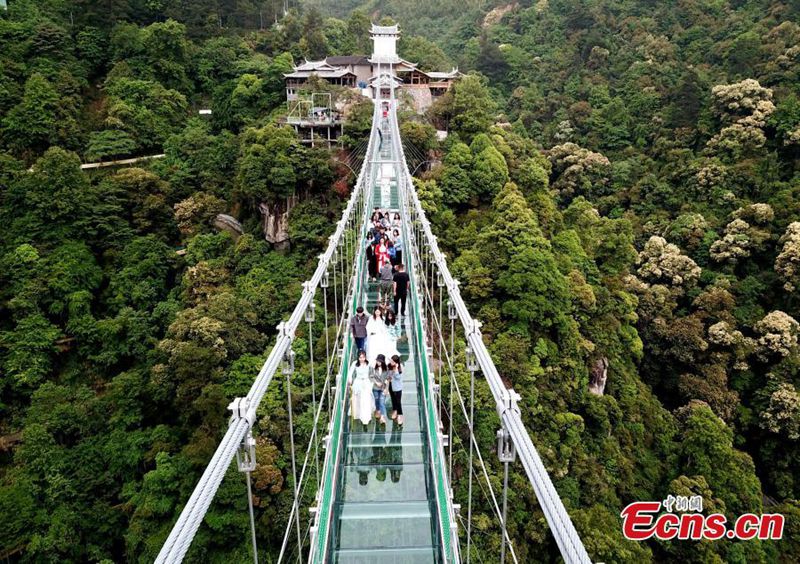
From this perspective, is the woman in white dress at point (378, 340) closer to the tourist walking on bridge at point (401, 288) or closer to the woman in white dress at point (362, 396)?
the woman in white dress at point (362, 396)

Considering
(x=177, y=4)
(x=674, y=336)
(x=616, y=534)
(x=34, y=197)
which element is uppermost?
(x=177, y=4)

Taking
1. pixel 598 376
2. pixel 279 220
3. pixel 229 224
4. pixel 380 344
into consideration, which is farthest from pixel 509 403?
pixel 229 224

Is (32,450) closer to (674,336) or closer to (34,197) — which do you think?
(34,197)

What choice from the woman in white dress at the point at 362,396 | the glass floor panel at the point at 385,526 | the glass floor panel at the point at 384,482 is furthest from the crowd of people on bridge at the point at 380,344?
the glass floor panel at the point at 385,526

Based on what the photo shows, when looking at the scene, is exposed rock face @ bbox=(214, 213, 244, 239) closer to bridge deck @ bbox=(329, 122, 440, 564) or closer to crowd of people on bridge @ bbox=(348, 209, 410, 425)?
crowd of people on bridge @ bbox=(348, 209, 410, 425)

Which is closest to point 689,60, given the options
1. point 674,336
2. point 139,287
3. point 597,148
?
point 597,148

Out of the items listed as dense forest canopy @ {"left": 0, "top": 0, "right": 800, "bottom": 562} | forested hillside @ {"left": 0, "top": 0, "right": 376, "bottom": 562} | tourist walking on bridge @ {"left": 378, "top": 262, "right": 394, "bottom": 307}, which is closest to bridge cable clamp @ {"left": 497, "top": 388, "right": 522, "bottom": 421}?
tourist walking on bridge @ {"left": 378, "top": 262, "right": 394, "bottom": 307}

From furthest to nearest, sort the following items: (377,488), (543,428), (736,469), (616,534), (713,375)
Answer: (713,375)
(736,469)
(543,428)
(616,534)
(377,488)
